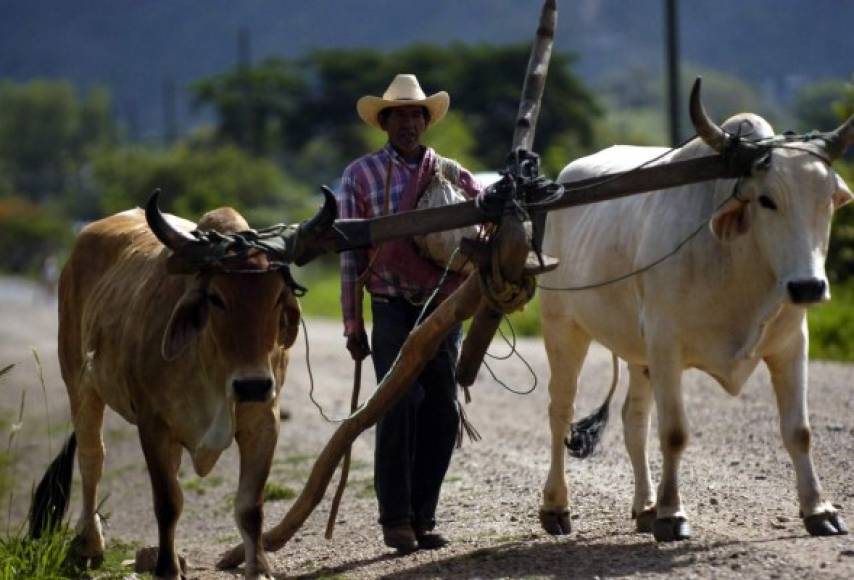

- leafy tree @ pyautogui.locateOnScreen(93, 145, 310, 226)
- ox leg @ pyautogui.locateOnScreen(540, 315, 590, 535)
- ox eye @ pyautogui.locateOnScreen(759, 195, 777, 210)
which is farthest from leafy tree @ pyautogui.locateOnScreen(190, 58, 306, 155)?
ox eye @ pyautogui.locateOnScreen(759, 195, 777, 210)

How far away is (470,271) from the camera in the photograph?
7.74 meters

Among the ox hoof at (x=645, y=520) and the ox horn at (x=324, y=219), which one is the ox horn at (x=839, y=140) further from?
the ox horn at (x=324, y=219)

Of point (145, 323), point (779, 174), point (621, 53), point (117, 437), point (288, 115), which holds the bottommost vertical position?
point (117, 437)

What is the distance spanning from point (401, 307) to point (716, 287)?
1.44 metres

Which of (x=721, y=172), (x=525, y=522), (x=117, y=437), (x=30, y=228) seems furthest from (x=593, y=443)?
(x=30, y=228)

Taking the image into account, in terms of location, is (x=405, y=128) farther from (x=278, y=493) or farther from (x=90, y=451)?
(x=278, y=493)

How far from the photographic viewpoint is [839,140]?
705 cm

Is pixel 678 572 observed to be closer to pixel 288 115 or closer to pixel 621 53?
pixel 288 115

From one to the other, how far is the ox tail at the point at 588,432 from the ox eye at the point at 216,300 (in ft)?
7.78

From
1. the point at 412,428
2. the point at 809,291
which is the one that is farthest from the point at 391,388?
the point at 809,291

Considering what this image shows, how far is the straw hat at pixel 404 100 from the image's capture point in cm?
779

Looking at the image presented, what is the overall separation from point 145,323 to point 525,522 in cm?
212

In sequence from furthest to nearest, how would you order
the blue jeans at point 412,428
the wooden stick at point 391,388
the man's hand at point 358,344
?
1. the man's hand at point 358,344
2. the blue jeans at point 412,428
3. the wooden stick at point 391,388

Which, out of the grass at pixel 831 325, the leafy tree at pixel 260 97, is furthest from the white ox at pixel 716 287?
the leafy tree at pixel 260 97
